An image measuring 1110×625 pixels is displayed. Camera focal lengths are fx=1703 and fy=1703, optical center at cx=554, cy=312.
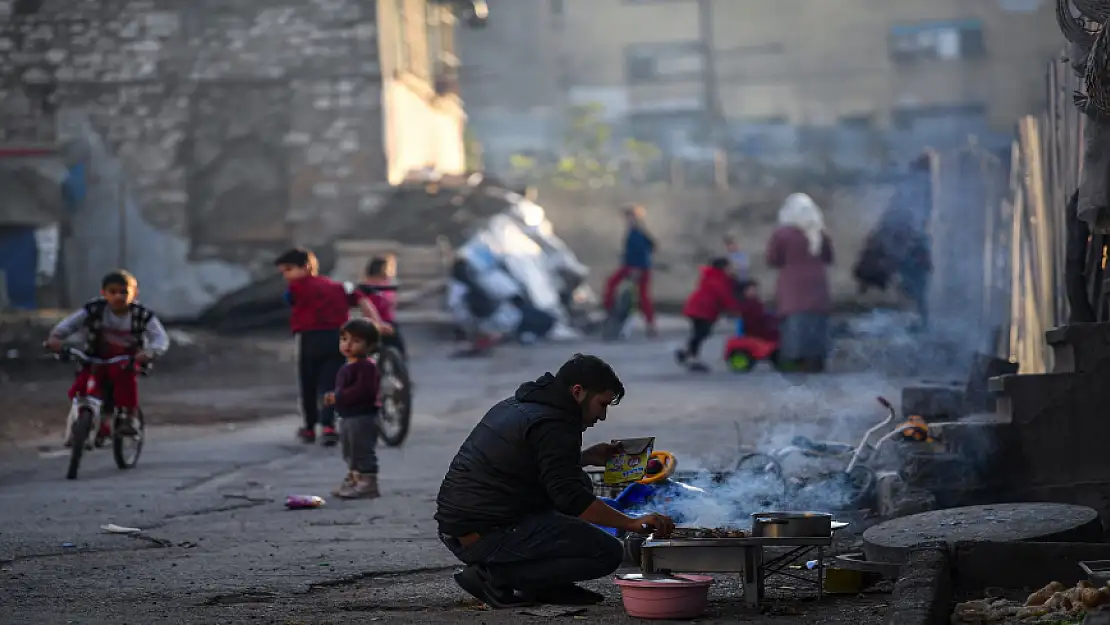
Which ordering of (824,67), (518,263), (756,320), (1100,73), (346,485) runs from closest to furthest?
(1100,73), (346,485), (756,320), (518,263), (824,67)

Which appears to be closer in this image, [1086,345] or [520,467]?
[520,467]

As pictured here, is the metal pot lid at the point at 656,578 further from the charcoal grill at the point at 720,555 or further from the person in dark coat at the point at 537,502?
the person in dark coat at the point at 537,502

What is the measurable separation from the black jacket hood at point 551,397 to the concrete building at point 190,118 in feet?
85.0

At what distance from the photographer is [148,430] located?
49.6 ft

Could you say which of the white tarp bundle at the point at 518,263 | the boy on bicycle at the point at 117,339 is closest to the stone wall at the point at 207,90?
the white tarp bundle at the point at 518,263

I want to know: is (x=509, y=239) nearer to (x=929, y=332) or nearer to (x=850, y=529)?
(x=929, y=332)

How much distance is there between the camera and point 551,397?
6.60m

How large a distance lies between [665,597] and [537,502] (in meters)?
0.70

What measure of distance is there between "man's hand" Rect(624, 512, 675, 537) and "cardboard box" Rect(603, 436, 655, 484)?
54cm

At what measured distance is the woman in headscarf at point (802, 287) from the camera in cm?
1955

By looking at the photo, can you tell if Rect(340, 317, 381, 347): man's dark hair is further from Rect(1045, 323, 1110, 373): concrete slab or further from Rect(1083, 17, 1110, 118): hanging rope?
Rect(1083, 17, 1110, 118): hanging rope

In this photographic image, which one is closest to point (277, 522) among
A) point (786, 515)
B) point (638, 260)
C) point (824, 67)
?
point (786, 515)

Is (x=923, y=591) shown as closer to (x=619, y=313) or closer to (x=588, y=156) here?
(x=619, y=313)

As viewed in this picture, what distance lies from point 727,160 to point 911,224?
24.1m
